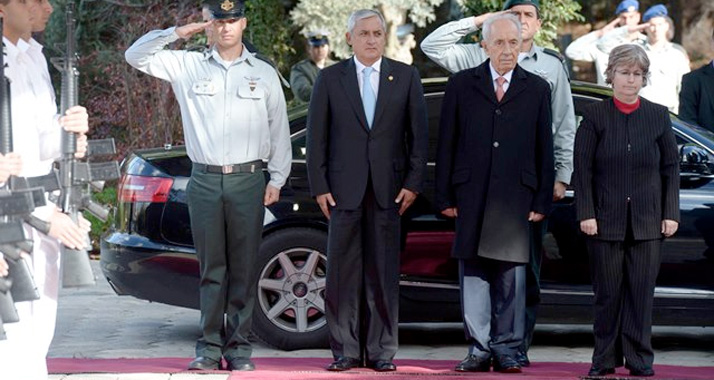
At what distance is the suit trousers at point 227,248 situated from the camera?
8.80 m

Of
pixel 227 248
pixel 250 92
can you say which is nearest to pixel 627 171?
pixel 250 92

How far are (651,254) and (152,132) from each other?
37.5 feet

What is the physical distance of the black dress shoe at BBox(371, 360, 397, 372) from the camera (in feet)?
29.0

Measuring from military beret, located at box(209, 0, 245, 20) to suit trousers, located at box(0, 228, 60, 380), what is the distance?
7.59ft

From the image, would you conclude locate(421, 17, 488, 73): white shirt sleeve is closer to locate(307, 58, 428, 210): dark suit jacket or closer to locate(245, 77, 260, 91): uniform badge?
locate(307, 58, 428, 210): dark suit jacket

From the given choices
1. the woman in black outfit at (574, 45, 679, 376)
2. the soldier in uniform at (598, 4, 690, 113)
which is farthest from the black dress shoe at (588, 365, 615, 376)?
the soldier in uniform at (598, 4, 690, 113)

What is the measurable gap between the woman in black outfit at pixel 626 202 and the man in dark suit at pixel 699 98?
7.00 feet

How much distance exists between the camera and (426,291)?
32.5 ft

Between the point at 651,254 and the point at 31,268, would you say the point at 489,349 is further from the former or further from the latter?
the point at 31,268

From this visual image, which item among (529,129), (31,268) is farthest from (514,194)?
(31,268)

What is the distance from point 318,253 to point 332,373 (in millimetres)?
1457

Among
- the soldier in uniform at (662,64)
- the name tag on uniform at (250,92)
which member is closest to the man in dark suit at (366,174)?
the name tag on uniform at (250,92)

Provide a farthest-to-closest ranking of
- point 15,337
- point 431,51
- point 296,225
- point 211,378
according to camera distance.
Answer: point 296,225 < point 431,51 < point 211,378 < point 15,337

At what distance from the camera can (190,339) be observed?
35.5ft
